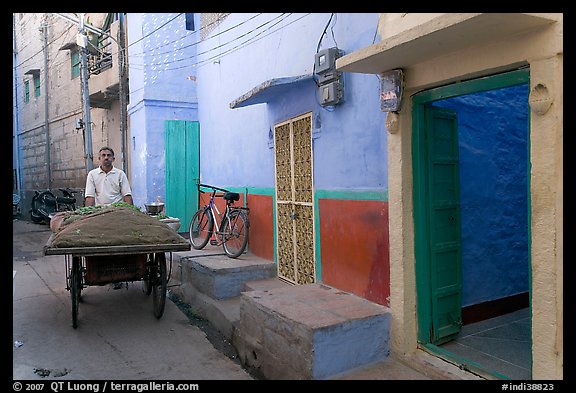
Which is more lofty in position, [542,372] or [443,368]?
[542,372]

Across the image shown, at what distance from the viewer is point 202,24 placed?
32.7 ft

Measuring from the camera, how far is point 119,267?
5.17 meters

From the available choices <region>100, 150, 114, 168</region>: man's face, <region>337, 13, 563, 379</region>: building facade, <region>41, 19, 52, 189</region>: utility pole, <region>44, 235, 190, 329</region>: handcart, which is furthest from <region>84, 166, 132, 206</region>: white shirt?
<region>41, 19, 52, 189</region>: utility pole

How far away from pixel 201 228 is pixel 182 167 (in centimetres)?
209

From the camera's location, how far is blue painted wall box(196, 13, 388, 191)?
479 cm

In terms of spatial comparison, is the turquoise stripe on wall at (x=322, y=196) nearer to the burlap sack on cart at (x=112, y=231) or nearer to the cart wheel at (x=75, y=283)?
the burlap sack on cart at (x=112, y=231)

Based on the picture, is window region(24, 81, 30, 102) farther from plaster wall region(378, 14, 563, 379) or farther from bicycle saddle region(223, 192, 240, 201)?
plaster wall region(378, 14, 563, 379)

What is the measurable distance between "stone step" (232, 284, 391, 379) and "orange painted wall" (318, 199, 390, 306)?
16cm

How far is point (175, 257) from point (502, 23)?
258 inches

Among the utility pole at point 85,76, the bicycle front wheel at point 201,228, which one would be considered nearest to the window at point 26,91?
the utility pole at point 85,76

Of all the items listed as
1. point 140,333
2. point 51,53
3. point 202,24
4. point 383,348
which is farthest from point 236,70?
point 51,53

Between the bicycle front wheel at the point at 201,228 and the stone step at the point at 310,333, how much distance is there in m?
3.45

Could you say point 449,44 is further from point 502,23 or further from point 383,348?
point 383,348

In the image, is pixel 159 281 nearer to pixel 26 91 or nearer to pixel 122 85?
pixel 122 85
